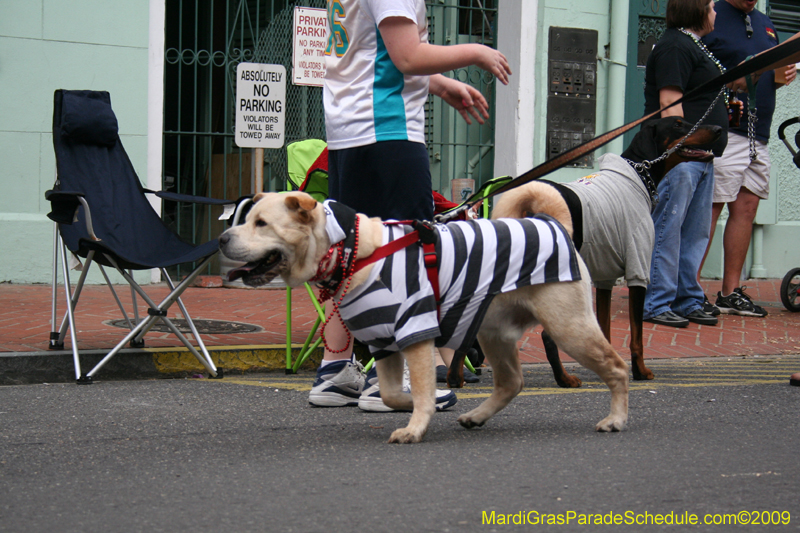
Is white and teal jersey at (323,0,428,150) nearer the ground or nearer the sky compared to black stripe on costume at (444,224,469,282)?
nearer the sky

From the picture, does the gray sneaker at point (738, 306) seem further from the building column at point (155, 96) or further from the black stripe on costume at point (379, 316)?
the black stripe on costume at point (379, 316)

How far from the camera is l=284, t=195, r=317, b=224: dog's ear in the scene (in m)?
3.19

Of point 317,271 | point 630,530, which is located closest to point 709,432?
point 630,530

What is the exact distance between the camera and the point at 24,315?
6.43 meters

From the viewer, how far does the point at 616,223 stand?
4641mm

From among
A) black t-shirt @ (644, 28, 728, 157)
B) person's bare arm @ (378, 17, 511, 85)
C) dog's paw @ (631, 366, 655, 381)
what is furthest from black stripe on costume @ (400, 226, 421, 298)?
black t-shirt @ (644, 28, 728, 157)

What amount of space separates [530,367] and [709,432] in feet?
7.43

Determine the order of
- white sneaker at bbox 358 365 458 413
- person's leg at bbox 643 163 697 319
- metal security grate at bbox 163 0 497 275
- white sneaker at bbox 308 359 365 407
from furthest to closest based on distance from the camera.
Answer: metal security grate at bbox 163 0 497 275 < person's leg at bbox 643 163 697 319 < white sneaker at bbox 308 359 365 407 < white sneaker at bbox 358 365 458 413

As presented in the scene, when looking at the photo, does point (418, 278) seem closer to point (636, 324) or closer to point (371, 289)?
point (371, 289)

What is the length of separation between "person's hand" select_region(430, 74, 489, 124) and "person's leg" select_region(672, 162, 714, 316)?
3220 mm

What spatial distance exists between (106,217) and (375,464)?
336 cm

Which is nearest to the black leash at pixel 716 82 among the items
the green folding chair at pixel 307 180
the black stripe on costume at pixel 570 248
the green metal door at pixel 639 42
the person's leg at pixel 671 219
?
the black stripe on costume at pixel 570 248

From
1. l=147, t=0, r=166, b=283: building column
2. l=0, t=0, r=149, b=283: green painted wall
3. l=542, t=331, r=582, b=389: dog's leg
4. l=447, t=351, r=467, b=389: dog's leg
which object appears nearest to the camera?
l=447, t=351, r=467, b=389: dog's leg

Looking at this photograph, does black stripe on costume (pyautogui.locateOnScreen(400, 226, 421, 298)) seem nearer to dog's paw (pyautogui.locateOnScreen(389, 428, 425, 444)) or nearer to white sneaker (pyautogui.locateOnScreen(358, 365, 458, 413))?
dog's paw (pyautogui.locateOnScreen(389, 428, 425, 444))
